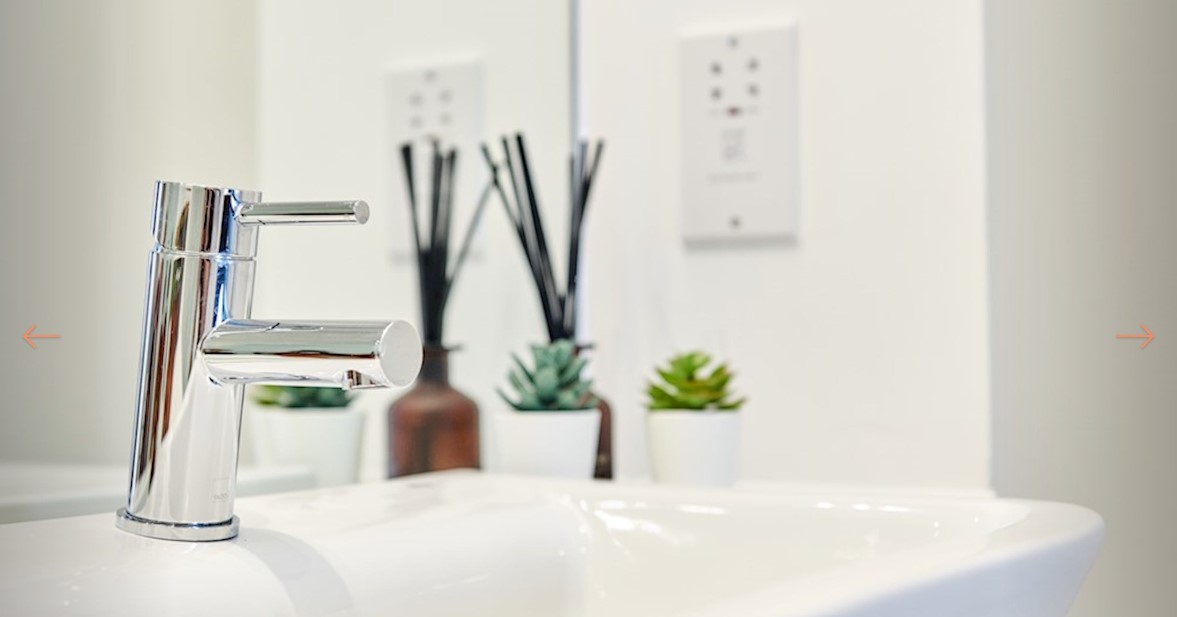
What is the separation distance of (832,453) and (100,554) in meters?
0.70

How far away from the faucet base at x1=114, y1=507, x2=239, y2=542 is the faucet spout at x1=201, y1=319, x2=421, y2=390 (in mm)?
76

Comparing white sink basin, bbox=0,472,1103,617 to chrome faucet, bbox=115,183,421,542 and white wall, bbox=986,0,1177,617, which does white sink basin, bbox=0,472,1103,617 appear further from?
white wall, bbox=986,0,1177,617

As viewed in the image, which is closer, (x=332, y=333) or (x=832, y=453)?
(x=332, y=333)

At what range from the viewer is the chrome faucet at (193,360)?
0.56 m

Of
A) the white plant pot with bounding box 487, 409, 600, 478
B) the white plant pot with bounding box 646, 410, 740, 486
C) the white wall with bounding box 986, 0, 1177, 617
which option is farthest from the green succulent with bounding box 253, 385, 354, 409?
the white wall with bounding box 986, 0, 1177, 617

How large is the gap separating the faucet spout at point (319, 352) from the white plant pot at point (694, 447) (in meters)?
0.46

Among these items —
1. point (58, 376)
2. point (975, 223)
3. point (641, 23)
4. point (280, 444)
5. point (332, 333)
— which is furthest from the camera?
point (641, 23)

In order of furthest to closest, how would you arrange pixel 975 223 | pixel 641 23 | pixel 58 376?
pixel 641 23 < pixel 975 223 < pixel 58 376

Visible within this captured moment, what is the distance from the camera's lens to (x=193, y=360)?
0.57 metres

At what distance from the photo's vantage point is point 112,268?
0.71 m

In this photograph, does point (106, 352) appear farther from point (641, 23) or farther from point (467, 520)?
point (641, 23)

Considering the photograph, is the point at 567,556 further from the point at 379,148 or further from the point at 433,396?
the point at 379,148

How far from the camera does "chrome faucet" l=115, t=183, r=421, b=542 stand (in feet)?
1.84

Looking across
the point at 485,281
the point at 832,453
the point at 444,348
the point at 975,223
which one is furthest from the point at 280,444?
the point at 975,223
